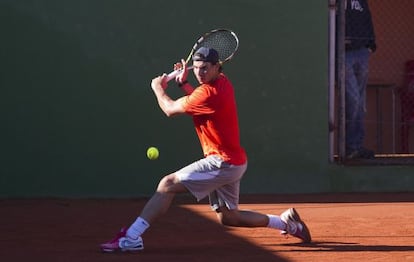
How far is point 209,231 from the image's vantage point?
7.61m

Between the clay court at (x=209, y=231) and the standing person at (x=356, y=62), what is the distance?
87 centimetres

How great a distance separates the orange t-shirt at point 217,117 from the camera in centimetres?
635

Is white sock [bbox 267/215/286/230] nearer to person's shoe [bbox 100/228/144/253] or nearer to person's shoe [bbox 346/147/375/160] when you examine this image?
person's shoe [bbox 100/228/144/253]

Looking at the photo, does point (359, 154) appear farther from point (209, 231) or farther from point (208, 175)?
point (208, 175)

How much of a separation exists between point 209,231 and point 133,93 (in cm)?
285

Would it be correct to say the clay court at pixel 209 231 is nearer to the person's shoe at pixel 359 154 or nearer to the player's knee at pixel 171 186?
the player's knee at pixel 171 186

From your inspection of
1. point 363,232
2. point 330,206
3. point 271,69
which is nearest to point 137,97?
point 271,69

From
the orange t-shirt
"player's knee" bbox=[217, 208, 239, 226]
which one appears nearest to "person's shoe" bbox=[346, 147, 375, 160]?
"player's knee" bbox=[217, 208, 239, 226]

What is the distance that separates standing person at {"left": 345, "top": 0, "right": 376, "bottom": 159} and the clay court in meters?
0.87

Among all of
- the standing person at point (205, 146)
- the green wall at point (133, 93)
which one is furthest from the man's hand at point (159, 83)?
the green wall at point (133, 93)

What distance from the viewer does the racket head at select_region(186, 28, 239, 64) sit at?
23.0 ft

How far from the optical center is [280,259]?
6.22 m

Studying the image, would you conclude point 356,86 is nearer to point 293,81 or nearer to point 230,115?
point 293,81

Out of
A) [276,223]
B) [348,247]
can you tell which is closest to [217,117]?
[276,223]
